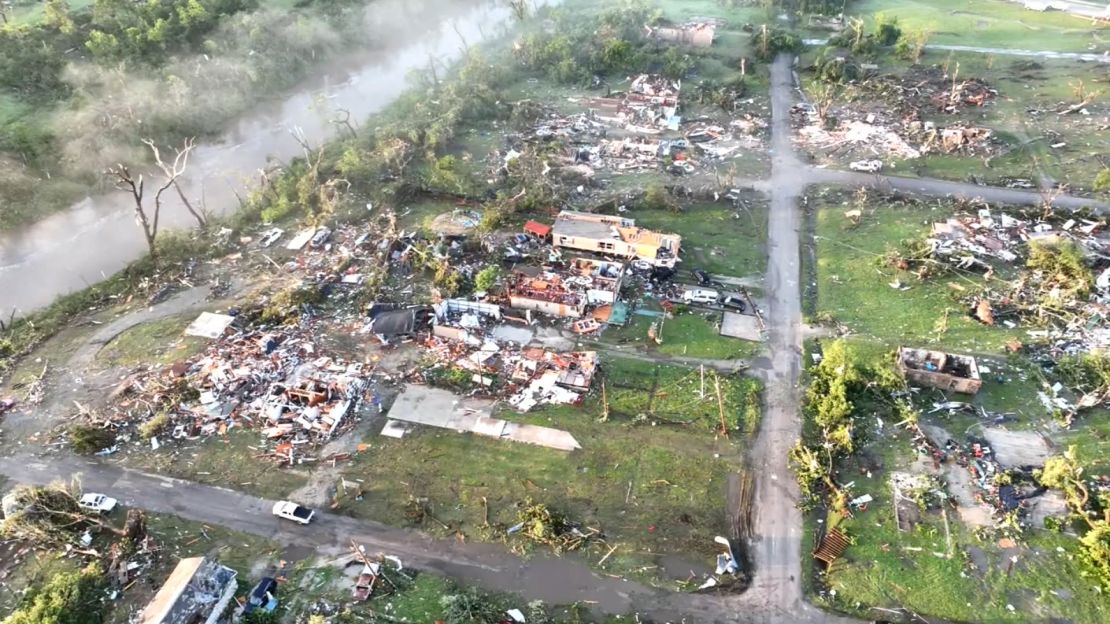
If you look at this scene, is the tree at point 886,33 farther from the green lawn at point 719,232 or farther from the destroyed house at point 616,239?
the destroyed house at point 616,239

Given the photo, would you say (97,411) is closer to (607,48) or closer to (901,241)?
(901,241)

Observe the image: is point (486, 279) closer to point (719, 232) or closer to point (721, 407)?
point (721, 407)

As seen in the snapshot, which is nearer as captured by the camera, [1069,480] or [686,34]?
[1069,480]

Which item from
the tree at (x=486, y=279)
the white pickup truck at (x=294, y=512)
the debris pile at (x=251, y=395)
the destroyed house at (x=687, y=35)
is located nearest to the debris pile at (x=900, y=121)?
the destroyed house at (x=687, y=35)

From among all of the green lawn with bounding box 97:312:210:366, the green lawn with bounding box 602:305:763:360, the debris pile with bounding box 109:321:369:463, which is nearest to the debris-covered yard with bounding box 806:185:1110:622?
the green lawn with bounding box 602:305:763:360

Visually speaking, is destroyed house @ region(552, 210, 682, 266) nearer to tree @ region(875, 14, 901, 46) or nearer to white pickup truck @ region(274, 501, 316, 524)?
white pickup truck @ region(274, 501, 316, 524)

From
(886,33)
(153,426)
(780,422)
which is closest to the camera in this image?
(153,426)

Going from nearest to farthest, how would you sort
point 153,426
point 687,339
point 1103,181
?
1. point 153,426
2. point 687,339
3. point 1103,181

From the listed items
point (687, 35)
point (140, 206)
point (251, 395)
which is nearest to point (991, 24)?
point (687, 35)
